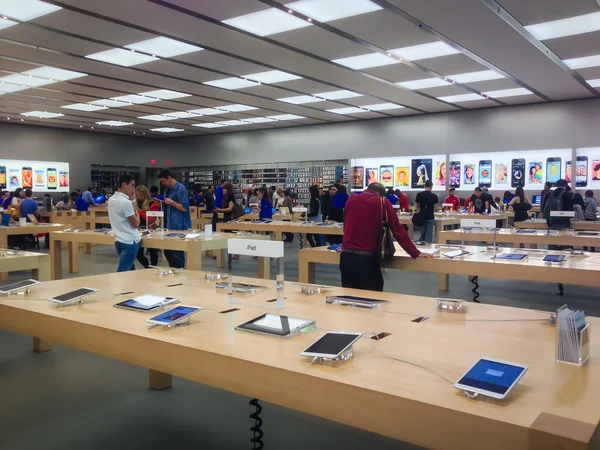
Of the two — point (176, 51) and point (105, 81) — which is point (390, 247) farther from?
point (105, 81)

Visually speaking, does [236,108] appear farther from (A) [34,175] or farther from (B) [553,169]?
(B) [553,169]

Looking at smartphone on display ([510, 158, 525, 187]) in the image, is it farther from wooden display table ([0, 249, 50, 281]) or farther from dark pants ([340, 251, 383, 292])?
wooden display table ([0, 249, 50, 281])

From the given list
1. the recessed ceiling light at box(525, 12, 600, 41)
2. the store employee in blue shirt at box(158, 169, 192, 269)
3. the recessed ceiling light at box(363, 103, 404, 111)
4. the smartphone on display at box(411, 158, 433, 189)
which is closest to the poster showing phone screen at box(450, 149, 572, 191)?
the smartphone on display at box(411, 158, 433, 189)

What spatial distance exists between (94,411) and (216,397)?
2.46 feet

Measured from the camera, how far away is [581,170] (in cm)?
1393

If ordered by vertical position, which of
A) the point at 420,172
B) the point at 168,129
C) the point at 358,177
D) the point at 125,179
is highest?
the point at 168,129

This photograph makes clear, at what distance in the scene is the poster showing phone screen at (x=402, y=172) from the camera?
53.1 feet

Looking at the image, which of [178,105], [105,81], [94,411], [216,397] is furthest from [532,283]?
[178,105]

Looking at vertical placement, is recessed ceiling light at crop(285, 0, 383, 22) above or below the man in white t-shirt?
above

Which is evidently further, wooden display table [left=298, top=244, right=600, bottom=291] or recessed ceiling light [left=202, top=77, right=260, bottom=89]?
recessed ceiling light [left=202, top=77, right=260, bottom=89]

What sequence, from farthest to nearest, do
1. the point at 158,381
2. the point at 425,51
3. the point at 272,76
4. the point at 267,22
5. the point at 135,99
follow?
the point at 135,99, the point at 272,76, the point at 425,51, the point at 267,22, the point at 158,381

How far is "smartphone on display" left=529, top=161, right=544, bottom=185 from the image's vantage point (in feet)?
47.8

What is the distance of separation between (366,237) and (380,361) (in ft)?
8.30

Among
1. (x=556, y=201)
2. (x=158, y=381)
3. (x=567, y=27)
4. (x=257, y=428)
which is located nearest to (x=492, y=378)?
(x=257, y=428)
